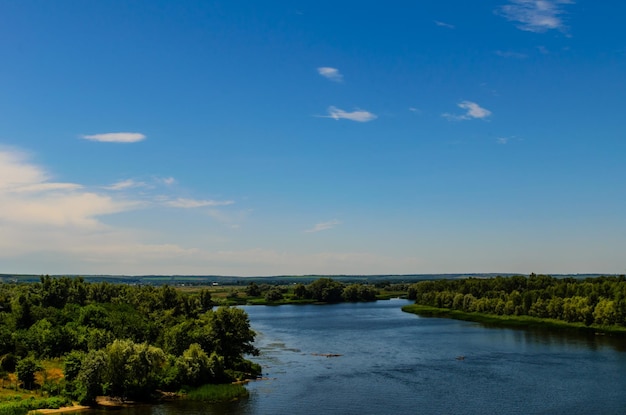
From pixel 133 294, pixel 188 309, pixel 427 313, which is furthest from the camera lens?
pixel 427 313

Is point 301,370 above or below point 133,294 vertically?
below

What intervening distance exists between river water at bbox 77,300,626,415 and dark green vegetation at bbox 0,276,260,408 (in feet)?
16.7

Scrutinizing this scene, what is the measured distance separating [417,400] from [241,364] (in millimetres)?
26302

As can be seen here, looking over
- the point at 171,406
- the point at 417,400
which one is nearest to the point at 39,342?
the point at 171,406

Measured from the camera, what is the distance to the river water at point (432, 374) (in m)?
61.3

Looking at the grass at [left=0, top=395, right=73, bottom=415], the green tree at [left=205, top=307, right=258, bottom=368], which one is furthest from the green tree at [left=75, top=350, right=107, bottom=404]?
the green tree at [left=205, top=307, right=258, bottom=368]

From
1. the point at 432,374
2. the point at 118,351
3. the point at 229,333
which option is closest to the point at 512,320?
the point at 432,374

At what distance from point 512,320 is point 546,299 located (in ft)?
34.2

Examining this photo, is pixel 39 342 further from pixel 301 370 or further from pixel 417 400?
pixel 417 400

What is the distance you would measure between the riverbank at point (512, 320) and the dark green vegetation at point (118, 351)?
79782mm

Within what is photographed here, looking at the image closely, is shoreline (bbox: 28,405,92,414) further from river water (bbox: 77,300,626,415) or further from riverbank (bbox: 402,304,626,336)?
riverbank (bbox: 402,304,626,336)

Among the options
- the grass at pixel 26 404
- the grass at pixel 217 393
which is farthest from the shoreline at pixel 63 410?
the grass at pixel 217 393

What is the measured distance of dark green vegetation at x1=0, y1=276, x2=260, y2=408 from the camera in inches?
2532

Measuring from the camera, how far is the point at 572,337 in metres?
114
